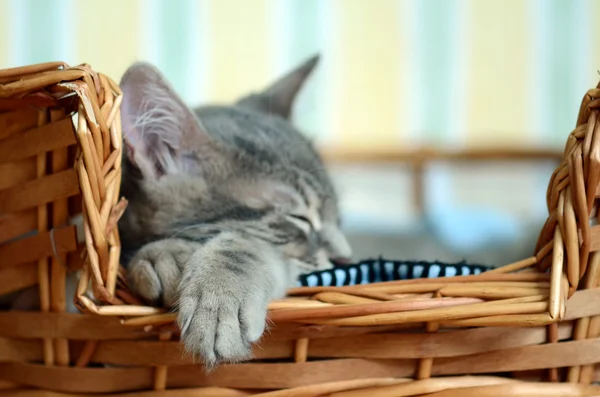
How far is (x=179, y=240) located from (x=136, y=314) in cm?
15

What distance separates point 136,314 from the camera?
630 millimetres

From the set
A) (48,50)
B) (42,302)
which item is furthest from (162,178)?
(48,50)

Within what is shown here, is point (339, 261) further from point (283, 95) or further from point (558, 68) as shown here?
point (558, 68)

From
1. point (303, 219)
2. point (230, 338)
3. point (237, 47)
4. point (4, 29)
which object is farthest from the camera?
point (237, 47)

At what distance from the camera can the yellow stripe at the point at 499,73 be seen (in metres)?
2.17

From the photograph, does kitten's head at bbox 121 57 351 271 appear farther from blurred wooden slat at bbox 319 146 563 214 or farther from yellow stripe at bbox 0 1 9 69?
yellow stripe at bbox 0 1 9 69

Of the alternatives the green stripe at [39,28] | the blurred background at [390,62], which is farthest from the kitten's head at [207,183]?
the green stripe at [39,28]

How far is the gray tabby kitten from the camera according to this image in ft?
2.02

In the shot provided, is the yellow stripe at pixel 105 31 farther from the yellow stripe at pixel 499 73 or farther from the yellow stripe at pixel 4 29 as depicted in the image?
the yellow stripe at pixel 499 73

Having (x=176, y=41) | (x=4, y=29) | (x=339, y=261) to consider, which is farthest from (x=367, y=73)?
(x=339, y=261)

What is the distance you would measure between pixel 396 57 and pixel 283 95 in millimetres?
1125

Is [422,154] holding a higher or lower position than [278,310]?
lower

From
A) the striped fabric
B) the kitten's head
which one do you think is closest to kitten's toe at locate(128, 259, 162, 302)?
the kitten's head

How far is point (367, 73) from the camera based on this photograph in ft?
7.22
